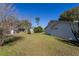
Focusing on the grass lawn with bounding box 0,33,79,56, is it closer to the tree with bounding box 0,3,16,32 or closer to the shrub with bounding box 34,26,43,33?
the shrub with bounding box 34,26,43,33

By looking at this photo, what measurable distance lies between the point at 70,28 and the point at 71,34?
0.11m

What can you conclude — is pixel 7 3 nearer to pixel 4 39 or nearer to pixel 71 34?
pixel 4 39

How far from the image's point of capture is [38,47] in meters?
7.86

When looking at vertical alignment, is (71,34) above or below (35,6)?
below

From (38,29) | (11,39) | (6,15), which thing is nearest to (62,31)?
(38,29)

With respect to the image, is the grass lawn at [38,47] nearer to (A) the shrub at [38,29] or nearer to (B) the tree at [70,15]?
(A) the shrub at [38,29]

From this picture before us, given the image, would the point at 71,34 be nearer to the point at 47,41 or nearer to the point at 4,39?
the point at 47,41

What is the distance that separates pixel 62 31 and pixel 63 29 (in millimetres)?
43

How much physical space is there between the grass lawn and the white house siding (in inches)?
4.3

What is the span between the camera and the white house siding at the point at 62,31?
791 cm

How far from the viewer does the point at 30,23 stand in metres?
7.91

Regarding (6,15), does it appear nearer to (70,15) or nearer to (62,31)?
(62,31)

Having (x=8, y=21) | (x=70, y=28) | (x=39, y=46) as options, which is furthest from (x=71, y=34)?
(x=8, y=21)

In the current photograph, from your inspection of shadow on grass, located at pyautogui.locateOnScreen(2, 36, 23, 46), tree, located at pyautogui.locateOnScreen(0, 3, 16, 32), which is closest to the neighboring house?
shadow on grass, located at pyautogui.locateOnScreen(2, 36, 23, 46)
